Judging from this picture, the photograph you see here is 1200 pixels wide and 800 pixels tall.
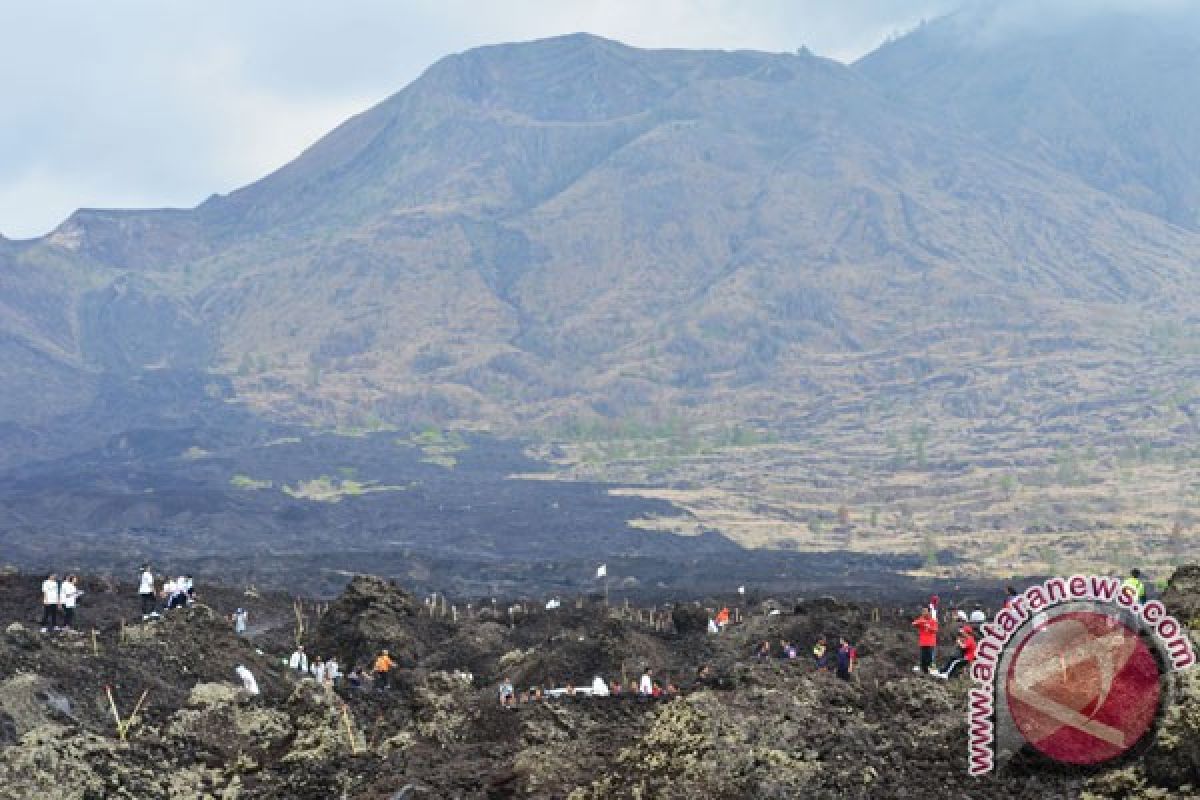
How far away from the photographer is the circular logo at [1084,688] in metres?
12.2

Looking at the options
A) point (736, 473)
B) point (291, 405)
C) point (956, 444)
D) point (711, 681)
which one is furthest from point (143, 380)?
point (711, 681)

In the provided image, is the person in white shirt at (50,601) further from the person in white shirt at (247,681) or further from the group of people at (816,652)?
the group of people at (816,652)

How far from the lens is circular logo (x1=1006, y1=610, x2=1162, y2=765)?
12211mm

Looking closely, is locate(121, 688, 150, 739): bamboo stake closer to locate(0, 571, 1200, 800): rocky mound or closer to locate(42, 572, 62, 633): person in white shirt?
locate(0, 571, 1200, 800): rocky mound

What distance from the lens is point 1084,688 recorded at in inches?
478

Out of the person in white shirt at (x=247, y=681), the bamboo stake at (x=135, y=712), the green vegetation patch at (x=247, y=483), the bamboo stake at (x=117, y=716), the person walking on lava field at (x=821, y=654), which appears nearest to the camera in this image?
the bamboo stake at (x=117, y=716)

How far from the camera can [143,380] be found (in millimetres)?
181375

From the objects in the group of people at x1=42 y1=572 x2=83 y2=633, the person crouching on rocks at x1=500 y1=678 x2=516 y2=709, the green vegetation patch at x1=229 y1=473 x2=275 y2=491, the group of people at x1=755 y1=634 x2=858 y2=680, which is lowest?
the green vegetation patch at x1=229 y1=473 x2=275 y2=491

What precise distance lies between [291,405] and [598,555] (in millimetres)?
88655

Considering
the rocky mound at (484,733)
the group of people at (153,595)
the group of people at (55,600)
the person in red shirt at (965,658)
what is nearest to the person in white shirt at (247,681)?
the rocky mound at (484,733)

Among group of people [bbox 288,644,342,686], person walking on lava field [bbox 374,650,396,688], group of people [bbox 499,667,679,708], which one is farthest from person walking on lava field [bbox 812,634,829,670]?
group of people [bbox 288,644,342,686]

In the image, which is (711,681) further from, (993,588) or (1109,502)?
(1109,502)

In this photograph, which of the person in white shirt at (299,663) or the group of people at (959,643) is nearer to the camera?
the group of people at (959,643)

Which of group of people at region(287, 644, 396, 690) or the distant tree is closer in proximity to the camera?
group of people at region(287, 644, 396, 690)
